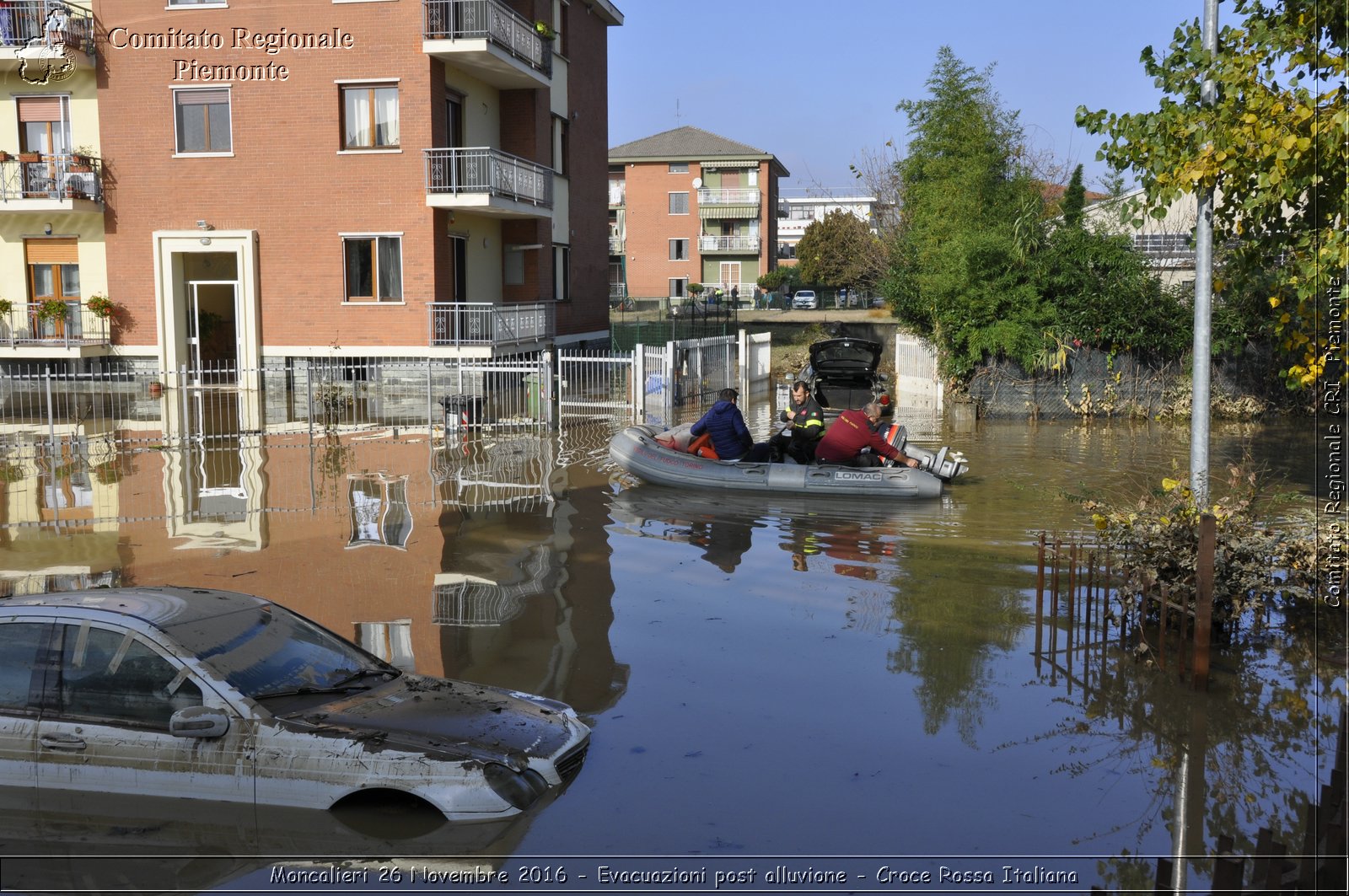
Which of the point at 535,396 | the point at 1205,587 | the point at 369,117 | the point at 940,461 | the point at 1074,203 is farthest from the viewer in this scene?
the point at 1074,203

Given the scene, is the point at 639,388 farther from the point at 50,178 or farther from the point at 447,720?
the point at 447,720

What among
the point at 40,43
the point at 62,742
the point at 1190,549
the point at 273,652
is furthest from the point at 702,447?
the point at 40,43

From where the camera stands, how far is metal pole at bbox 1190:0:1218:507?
28.5ft

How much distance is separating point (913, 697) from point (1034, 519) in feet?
22.5

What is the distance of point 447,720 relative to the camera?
251 inches

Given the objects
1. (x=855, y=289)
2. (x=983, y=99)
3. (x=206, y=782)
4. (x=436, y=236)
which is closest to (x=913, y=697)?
(x=206, y=782)

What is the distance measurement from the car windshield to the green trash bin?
16.0 m

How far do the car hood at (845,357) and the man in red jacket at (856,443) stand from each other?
11.2m

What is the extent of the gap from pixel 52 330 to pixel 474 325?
1018 cm

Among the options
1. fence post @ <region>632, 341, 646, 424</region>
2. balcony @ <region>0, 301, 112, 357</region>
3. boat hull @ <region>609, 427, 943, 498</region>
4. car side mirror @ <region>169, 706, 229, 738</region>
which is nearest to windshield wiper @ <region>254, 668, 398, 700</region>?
car side mirror @ <region>169, 706, 229, 738</region>

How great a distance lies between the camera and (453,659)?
869 cm

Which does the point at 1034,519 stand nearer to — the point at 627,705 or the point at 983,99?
the point at 627,705

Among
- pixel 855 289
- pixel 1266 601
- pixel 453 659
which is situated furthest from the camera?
pixel 855 289

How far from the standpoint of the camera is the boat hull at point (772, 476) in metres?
15.2
